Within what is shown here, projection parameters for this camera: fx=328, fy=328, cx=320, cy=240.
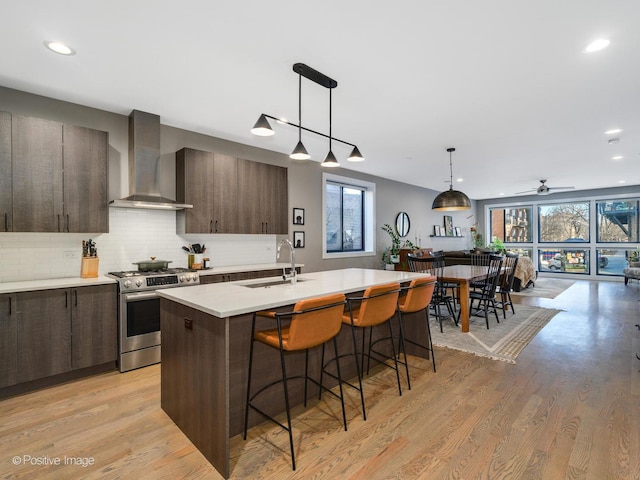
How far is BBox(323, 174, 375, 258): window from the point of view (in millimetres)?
6512

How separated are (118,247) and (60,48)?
2.02m

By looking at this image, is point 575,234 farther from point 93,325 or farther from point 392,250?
point 93,325

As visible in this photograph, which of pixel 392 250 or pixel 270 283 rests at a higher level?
pixel 392 250

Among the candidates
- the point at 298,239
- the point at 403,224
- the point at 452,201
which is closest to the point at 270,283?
the point at 298,239

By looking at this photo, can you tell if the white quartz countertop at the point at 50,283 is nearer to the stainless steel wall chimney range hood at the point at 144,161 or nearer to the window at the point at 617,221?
the stainless steel wall chimney range hood at the point at 144,161

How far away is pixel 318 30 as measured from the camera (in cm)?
227

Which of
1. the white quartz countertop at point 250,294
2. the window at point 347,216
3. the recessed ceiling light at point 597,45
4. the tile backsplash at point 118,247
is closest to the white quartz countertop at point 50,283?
the tile backsplash at point 118,247

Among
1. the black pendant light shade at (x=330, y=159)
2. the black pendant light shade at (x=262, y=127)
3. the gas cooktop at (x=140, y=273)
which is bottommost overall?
the gas cooktop at (x=140, y=273)

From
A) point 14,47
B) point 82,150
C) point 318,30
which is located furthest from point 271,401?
point 14,47

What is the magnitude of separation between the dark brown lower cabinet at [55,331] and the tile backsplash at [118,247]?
0.58 metres

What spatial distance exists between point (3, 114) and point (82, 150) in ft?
1.97

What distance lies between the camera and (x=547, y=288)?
794 cm

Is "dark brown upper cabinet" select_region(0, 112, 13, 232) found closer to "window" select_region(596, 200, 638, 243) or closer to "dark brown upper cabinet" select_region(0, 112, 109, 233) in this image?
"dark brown upper cabinet" select_region(0, 112, 109, 233)

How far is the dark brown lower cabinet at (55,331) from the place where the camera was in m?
2.71
